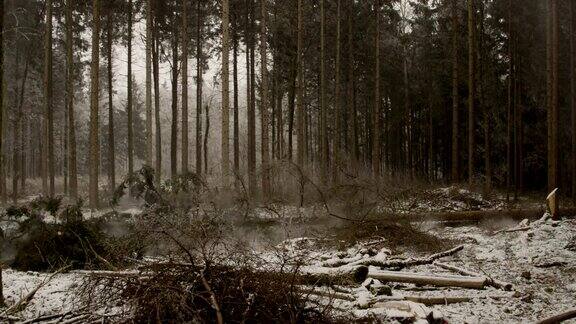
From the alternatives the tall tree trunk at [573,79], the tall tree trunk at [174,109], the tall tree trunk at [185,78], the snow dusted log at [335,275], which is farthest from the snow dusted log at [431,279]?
the tall tree trunk at [174,109]

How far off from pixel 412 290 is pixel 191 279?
3334 mm

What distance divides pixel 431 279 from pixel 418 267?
1222 mm

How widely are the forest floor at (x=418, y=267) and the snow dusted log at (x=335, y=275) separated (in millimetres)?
78

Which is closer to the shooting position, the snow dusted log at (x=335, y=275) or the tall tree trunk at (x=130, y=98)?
the snow dusted log at (x=335, y=275)

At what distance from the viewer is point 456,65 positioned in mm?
19328

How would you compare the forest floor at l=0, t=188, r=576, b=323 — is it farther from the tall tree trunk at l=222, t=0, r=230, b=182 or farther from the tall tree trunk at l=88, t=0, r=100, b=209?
the tall tree trunk at l=88, t=0, r=100, b=209

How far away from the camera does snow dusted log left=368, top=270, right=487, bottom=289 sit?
6418mm

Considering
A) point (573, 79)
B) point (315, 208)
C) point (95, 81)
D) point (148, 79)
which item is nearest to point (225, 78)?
point (148, 79)

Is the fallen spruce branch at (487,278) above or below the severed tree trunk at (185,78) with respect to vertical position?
below

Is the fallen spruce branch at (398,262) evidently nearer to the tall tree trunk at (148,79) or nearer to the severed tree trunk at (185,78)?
the tall tree trunk at (148,79)

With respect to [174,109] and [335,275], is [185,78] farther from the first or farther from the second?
[335,275]

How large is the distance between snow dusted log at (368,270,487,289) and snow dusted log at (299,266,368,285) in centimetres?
16

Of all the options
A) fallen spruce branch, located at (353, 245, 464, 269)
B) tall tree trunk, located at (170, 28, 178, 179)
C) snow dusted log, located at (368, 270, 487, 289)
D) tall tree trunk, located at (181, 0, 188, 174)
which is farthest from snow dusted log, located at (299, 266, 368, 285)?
tall tree trunk, located at (170, 28, 178, 179)

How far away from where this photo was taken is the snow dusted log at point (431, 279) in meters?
6.42
